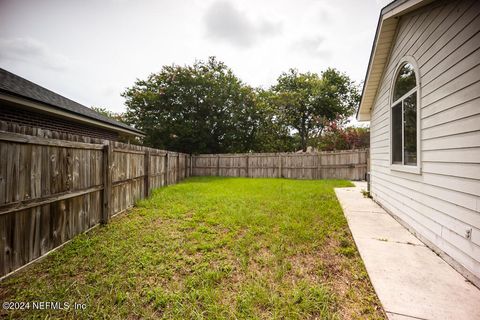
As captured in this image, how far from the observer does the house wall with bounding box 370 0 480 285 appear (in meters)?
2.08

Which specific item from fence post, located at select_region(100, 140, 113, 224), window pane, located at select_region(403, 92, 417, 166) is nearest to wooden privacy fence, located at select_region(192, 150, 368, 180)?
window pane, located at select_region(403, 92, 417, 166)

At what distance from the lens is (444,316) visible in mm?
1546

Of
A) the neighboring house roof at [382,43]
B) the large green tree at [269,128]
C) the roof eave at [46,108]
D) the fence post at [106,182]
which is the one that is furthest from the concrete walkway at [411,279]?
the large green tree at [269,128]

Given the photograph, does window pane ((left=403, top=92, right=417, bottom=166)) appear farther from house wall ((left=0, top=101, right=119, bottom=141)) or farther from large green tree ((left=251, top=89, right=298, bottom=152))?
large green tree ((left=251, top=89, right=298, bottom=152))

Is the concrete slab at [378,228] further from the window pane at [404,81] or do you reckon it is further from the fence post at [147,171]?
the fence post at [147,171]

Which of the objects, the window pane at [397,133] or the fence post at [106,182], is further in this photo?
the window pane at [397,133]

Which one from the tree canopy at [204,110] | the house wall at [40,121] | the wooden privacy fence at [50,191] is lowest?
the wooden privacy fence at [50,191]

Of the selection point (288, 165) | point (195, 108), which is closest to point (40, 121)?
point (288, 165)

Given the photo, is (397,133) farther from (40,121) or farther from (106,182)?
(40,121)

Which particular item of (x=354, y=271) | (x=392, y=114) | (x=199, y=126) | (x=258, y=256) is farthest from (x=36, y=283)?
(x=199, y=126)

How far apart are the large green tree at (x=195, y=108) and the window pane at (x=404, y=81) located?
15211 mm

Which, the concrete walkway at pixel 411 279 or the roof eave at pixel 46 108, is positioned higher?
the roof eave at pixel 46 108

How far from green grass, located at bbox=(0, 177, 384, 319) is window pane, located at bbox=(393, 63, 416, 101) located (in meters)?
2.99

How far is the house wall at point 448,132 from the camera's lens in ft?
6.82
